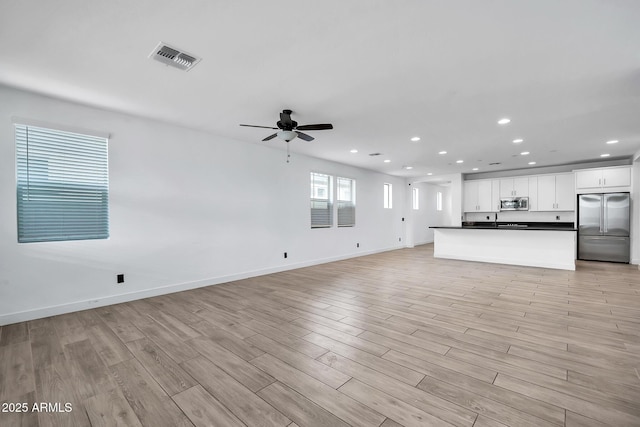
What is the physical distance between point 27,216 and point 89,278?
1.02m

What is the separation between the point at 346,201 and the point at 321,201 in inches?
41.6

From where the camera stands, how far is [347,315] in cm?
333

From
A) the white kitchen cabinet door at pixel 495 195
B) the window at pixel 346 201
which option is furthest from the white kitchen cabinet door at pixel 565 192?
the window at pixel 346 201

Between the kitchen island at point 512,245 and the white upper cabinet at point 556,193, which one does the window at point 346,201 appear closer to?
the kitchen island at point 512,245

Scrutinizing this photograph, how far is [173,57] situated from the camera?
2.56m

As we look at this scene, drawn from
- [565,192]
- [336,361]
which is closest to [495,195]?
[565,192]

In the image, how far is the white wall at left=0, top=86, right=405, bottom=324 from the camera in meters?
3.29

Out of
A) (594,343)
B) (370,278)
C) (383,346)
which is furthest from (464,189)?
(383,346)

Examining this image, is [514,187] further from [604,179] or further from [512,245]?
[512,245]

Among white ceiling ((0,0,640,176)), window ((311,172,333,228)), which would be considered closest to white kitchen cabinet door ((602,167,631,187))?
white ceiling ((0,0,640,176))

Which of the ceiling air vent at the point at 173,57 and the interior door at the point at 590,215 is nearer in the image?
the ceiling air vent at the point at 173,57

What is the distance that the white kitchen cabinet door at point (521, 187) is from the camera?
8477mm

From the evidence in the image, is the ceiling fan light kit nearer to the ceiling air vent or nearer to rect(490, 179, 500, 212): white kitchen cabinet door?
the ceiling air vent

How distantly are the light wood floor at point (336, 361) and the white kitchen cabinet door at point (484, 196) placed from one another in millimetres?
5420
